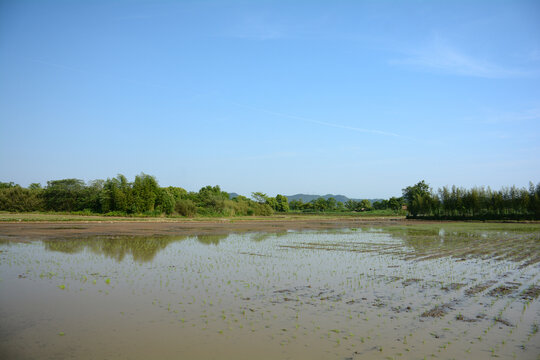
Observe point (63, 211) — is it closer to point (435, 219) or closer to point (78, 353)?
point (78, 353)

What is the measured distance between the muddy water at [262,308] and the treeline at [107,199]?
3076 centimetres

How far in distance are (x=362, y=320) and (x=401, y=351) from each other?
1382mm

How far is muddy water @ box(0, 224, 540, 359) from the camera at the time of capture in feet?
16.6

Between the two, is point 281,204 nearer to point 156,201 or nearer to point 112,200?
point 156,201

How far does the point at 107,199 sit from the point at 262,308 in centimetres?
4126

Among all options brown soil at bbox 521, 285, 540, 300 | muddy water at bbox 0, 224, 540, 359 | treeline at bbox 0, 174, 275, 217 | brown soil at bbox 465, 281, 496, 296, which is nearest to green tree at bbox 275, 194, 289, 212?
treeline at bbox 0, 174, 275, 217

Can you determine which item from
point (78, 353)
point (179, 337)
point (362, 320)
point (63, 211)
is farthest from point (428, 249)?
point (63, 211)

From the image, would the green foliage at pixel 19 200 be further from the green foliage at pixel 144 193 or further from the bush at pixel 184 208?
the bush at pixel 184 208

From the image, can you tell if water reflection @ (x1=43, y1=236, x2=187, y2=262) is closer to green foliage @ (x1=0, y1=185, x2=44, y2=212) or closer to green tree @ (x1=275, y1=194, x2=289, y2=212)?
green foliage @ (x1=0, y1=185, x2=44, y2=212)

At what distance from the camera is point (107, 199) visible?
141 feet

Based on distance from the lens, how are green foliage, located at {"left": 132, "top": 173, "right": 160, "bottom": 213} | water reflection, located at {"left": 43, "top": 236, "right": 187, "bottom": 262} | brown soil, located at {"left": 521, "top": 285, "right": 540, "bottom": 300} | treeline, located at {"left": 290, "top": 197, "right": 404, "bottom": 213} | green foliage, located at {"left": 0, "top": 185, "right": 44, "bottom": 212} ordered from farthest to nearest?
treeline, located at {"left": 290, "top": 197, "right": 404, "bottom": 213}, green foliage, located at {"left": 0, "top": 185, "right": 44, "bottom": 212}, green foliage, located at {"left": 132, "top": 173, "right": 160, "bottom": 213}, water reflection, located at {"left": 43, "top": 236, "right": 187, "bottom": 262}, brown soil, located at {"left": 521, "top": 285, "right": 540, "bottom": 300}

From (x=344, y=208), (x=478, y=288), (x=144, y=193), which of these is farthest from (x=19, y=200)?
(x=344, y=208)

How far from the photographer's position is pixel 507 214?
45219mm

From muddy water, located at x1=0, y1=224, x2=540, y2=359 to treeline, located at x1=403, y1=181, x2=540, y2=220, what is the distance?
37429 mm
